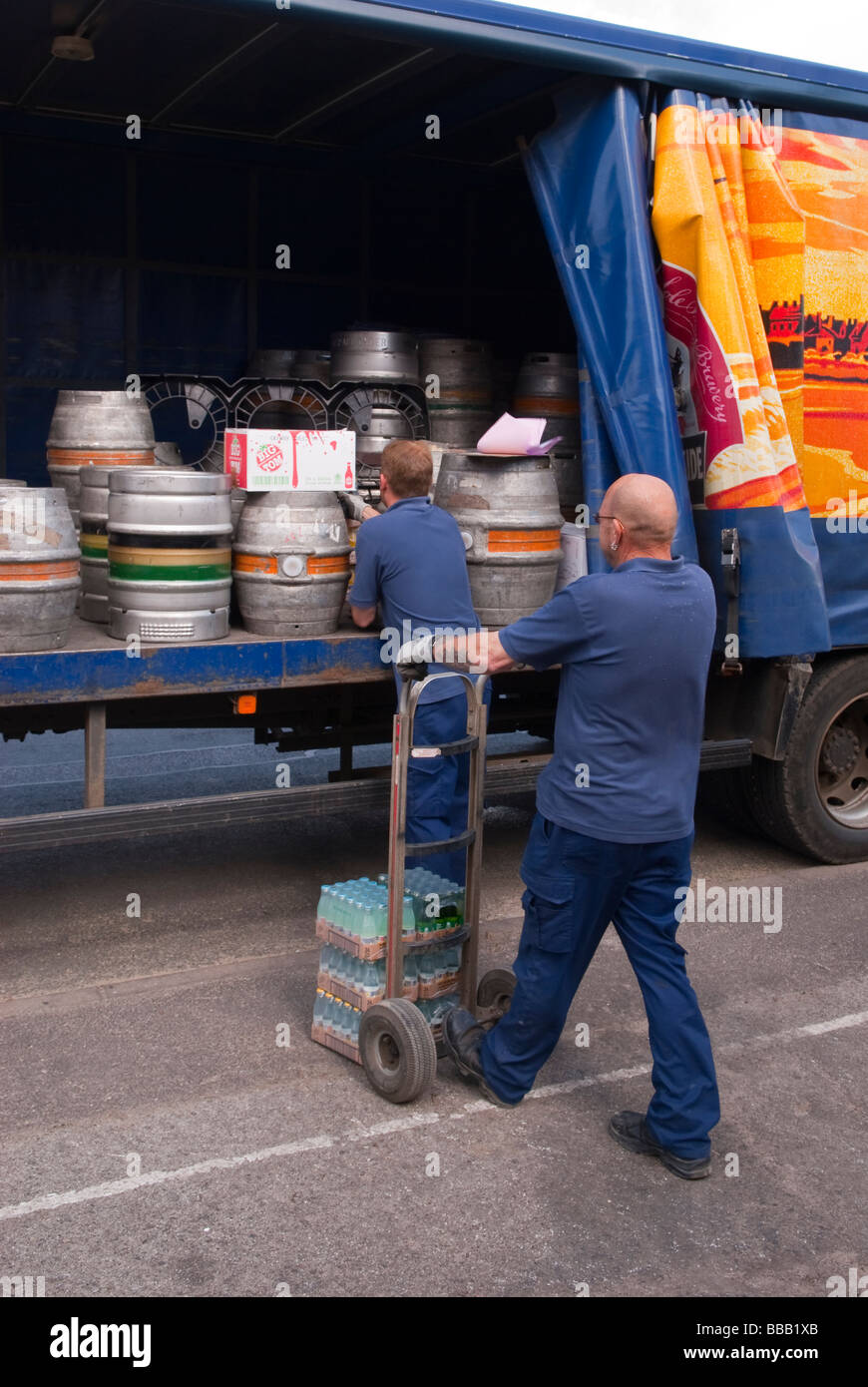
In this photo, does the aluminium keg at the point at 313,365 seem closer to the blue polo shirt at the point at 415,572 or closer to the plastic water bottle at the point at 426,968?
the blue polo shirt at the point at 415,572

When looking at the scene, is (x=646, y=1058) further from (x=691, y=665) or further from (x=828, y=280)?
(x=828, y=280)

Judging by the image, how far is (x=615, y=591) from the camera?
3920 mm

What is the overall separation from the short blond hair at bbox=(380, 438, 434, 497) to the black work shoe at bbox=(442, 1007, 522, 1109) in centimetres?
192

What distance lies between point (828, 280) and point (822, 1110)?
3.45m

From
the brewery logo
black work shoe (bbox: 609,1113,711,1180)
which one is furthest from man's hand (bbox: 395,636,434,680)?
black work shoe (bbox: 609,1113,711,1180)

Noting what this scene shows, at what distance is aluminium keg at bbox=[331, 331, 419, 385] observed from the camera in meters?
6.70

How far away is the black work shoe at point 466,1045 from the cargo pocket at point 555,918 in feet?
1.80

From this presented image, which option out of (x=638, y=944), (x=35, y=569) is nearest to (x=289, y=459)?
(x=35, y=569)

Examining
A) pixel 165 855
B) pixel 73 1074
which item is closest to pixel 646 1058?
pixel 73 1074

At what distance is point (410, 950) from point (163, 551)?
5.40 ft

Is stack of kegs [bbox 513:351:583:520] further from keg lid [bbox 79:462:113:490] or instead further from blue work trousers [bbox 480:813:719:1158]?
blue work trousers [bbox 480:813:719:1158]

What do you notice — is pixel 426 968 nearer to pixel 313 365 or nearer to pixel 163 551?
pixel 163 551

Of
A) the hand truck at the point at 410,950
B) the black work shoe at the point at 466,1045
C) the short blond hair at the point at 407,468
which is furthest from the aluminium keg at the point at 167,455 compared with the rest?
the black work shoe at the point at 466,1045

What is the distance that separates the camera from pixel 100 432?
225 inches
